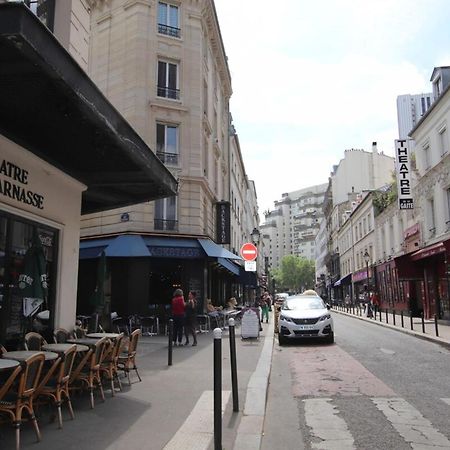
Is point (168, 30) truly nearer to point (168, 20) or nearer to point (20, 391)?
point (168, 20)

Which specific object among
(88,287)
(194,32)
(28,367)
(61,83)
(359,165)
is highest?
(359,165)

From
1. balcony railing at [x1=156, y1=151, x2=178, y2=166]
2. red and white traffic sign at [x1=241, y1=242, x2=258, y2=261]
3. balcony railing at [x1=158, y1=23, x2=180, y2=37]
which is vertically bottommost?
red and white traffic sign at [x1=241, y1=242, x2=258, y2=261]

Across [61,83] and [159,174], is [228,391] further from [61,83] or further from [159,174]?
[61,83]

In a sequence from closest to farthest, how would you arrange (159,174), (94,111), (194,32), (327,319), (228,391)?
(94,111) < (228,391) < (159,174) < (327,319) < (194,32)

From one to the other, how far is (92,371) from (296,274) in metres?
125

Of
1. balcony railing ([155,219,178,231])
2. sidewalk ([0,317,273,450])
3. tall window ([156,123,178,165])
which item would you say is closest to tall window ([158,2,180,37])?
tall window ([156,123,178,165])

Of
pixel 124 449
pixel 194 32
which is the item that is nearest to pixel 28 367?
pixel 124 449

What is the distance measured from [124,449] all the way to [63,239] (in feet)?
16.8

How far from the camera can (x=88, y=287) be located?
21.8 m

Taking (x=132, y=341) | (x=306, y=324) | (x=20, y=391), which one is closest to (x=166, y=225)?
(x=306, y=324)

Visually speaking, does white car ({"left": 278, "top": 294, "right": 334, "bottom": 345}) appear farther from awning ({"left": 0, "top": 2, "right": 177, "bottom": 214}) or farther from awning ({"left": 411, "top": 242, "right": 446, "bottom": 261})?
awning ({"left": 411, "top": 242, "right": 446, "bottom": 261})

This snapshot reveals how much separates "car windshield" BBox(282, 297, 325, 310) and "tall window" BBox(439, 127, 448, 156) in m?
11.6

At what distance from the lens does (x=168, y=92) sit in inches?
899

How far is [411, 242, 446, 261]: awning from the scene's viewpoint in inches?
848
